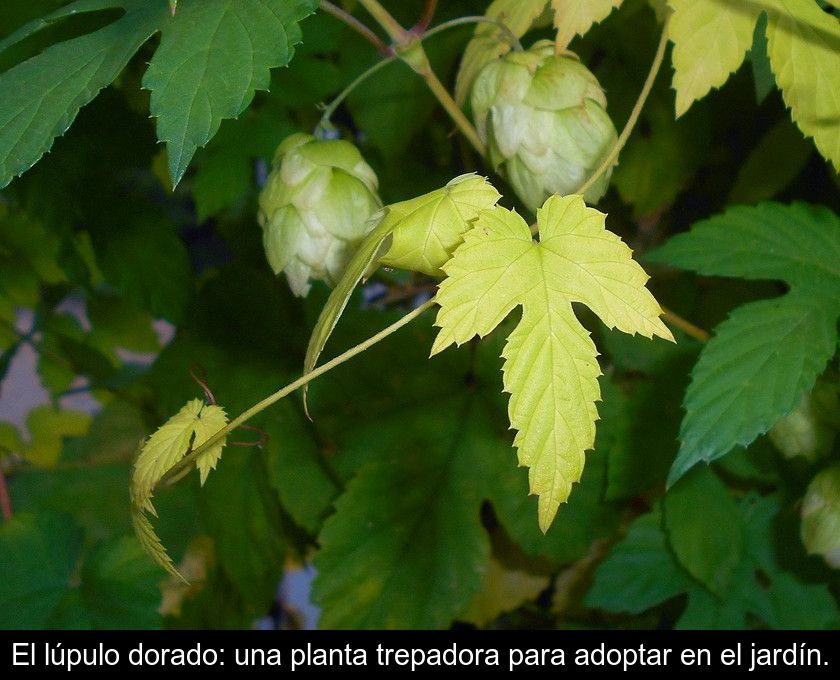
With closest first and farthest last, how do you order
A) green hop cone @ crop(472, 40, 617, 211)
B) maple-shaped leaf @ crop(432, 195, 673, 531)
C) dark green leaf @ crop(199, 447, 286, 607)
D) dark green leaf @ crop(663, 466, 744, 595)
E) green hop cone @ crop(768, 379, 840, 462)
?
maple-shaped leaf @ crop(432, 195, 673, 531)
green hop cone @ crop(472, 40, 617, 211)
green hop cone @ crop(768, 379, 840, 462)
dark green leaf @ crop(663, 466, 744, 595)
dark green leaf @ crop(199, 447, 286, 607)

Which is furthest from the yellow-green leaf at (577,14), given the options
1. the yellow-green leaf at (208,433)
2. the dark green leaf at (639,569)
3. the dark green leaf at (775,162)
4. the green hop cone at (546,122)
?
the dark green leaf at (639,569)

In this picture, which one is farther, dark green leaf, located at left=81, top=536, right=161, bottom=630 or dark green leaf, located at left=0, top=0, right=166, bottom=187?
dark green leaf, located at left=81, top=536, right=161, bottom=630

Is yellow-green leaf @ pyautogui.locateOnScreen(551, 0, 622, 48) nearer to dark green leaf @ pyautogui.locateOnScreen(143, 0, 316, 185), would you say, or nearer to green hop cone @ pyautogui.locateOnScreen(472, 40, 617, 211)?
green hop cone @ pyautogui.locateOnScreen(472, 40, 617, 211)

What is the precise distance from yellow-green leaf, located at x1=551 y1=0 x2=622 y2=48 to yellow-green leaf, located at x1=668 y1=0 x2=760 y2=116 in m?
0.04

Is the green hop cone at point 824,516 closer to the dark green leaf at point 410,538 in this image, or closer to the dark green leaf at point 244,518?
the dark green leaf at point 410,538

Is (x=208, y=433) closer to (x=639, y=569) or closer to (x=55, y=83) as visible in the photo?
(x=55, y=83)

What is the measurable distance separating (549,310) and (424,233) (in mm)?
67

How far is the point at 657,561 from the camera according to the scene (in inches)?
29.5

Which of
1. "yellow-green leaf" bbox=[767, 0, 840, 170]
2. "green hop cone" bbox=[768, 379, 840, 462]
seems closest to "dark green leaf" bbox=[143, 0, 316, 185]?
"yellow-green leaf" bbox=[767, 0, 840, 170]

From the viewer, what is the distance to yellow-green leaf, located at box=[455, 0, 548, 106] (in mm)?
462

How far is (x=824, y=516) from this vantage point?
1.74ft

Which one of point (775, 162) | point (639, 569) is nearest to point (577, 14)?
point (775, 162)

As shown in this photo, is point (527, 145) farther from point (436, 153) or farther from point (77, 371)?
point (77, 371)
